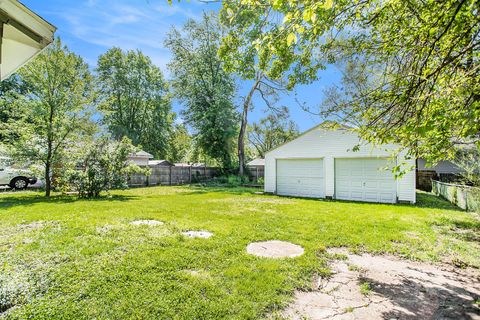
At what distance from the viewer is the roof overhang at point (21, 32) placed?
60.9 inches

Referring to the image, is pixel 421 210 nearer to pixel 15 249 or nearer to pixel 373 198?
pixel 373 198

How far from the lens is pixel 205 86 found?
21.9 meters

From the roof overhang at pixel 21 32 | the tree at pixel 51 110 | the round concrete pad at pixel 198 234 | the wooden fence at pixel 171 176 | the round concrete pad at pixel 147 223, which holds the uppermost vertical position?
the tree at pixel 51 110

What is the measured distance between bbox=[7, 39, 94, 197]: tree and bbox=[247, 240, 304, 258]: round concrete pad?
998cm

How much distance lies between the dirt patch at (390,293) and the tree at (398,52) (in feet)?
5.44

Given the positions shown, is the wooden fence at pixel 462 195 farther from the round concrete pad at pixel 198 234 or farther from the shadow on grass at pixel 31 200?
the shadow on grass at pixel 31 200

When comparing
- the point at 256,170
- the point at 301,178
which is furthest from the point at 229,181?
the point at 301,178

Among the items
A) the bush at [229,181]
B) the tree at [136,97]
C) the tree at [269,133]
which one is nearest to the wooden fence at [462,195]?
the bush at [229,181]

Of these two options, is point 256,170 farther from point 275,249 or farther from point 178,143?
point 275,249

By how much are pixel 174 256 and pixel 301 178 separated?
1014 centimetres

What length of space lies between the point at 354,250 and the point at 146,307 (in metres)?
3.56

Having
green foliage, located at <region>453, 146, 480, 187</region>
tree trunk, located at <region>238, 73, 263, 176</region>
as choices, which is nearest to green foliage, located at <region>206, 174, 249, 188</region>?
tree trunk, located at <region>238, 73, 263, 176</region>

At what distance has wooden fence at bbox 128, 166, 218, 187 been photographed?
16719 millimetres

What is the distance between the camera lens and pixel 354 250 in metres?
4.47
